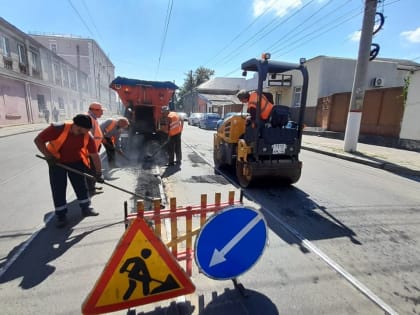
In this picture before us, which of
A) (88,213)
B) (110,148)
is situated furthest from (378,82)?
(88,213)

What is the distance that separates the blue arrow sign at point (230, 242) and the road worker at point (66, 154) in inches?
89.1

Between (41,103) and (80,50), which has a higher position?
(80,50)

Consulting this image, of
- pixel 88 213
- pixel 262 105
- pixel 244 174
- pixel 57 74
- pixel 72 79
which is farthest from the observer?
pixel 72 79

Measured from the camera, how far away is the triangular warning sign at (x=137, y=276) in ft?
5.94

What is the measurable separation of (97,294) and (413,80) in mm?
13527

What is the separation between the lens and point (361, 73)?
932 centimetres

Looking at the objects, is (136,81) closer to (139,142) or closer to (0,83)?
(139,142)

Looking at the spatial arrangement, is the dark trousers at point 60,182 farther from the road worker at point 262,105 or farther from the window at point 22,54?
the window at point 22,54

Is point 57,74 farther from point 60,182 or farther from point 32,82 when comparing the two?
point 60,182

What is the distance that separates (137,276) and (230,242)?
2.64 ft

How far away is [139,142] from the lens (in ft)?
30.1

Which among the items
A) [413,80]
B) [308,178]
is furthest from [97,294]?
[413,80]

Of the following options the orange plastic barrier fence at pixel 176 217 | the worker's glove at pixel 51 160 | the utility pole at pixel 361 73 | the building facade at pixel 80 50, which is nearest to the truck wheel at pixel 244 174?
the orange plastic barrier fence at pixel 176 217

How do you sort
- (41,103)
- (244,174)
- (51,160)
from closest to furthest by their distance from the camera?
(51,160), (244,174), (41,103)
